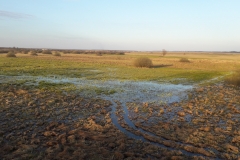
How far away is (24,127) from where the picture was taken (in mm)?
8562

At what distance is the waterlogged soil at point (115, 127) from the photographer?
6.77m

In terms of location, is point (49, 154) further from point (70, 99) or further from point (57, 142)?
point (70, 99)

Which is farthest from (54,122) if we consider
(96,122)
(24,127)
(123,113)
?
(123,113)

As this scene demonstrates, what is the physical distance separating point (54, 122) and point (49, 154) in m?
3.04

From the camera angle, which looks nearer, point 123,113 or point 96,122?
point 96,122

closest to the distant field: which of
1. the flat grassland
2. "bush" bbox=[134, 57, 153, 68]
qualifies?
"bush" bbox=[134, 57, 153, 68]

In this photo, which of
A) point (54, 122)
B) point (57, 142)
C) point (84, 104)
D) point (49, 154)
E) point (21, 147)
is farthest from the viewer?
point (84, 104)

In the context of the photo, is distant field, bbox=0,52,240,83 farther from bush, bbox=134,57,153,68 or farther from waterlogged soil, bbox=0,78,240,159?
waterlogged soil, bbox=0,78,240,159

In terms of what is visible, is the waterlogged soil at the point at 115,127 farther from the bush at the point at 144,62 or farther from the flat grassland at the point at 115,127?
the bush at the point at 144,62

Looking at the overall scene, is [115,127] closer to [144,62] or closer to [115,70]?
[115,70]

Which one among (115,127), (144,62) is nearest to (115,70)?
(144,62)

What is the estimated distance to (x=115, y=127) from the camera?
30.0 feet

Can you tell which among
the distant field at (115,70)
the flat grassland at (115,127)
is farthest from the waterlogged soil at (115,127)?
the distant field at (115,70)

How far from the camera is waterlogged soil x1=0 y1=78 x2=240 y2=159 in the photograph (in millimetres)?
6770
